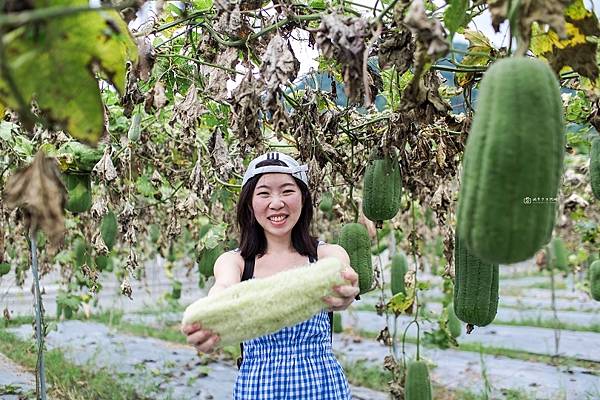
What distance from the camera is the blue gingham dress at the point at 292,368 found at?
7.96ft

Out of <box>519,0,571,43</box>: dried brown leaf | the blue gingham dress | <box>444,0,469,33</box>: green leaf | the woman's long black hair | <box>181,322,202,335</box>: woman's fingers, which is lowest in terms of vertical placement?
the blue gingham dress

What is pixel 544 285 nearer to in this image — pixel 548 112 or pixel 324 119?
pixel 324 119

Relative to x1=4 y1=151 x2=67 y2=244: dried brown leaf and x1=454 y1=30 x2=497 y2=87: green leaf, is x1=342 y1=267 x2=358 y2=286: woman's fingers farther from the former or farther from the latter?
x1=4 y1=151 x2=67 y2=244: dried brown leaf

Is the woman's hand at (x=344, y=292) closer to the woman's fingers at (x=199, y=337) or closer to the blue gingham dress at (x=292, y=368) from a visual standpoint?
the woman's fingers at (x=199, y=337)

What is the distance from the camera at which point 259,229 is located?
2.69 meters

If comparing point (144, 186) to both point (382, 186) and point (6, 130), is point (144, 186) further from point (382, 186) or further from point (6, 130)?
point (382, 186)

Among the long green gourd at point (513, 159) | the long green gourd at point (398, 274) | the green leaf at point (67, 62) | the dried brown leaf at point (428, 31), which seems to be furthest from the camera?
the long green gourd at point (398, 274)

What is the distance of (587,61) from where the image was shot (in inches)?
60.9

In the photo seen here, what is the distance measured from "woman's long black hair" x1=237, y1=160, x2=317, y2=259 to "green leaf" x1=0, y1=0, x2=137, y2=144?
145cm

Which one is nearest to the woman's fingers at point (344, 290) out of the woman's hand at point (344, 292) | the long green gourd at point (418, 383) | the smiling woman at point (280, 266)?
the woman's hand at point (344, 292)

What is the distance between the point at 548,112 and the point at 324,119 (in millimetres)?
1730

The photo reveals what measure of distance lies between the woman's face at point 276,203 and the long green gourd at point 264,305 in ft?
2.31

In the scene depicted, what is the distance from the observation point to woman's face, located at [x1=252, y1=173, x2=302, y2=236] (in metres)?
2.56

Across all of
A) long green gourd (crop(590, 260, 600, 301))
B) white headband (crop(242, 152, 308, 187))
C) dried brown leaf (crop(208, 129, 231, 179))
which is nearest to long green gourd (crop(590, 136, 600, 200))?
white headband (crop(242, 152, 308, 187))
